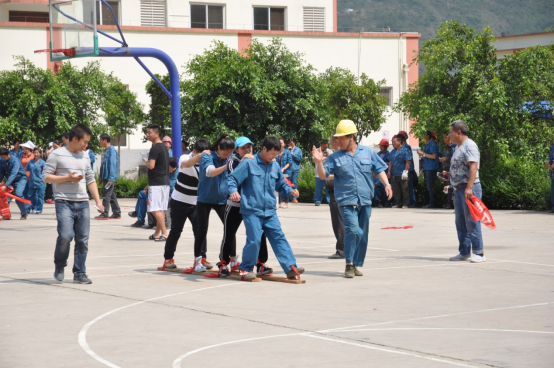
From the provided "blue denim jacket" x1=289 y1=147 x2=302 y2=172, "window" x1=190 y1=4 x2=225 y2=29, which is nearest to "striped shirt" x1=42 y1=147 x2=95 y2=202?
"blue denim jacket" x1=289 y1=147 x2=302 y2=172

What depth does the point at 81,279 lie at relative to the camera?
9711 millimetres

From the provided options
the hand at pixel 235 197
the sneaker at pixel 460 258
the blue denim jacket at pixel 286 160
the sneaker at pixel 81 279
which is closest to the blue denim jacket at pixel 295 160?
the blue denim jacket at pixel 286 160

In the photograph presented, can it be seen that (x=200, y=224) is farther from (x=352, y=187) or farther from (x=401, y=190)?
(x=401, y=190)

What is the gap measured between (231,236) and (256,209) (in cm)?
73

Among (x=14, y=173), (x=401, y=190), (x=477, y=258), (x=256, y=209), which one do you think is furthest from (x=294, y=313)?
(x=401, y=190)

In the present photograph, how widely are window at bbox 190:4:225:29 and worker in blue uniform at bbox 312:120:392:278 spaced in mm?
39806

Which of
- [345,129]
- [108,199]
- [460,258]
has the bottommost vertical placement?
[460,258]

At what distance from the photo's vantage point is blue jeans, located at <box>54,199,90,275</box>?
9625 mm

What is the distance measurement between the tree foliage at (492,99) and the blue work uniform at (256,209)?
40.2 ft

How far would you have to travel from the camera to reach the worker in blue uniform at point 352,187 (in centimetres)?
1003

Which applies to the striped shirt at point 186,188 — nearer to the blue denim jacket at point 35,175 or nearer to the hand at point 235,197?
the hand at point 235,197

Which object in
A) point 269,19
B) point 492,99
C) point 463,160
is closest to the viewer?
Answer: point 463,160

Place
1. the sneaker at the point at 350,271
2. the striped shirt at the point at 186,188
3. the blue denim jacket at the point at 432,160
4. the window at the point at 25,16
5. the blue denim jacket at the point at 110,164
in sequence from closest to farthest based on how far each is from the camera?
the sneaker at the point at 350,271, the striped shirt at the point at 186,188, the blue denim jacket at the point at 110,164, the blue denim jacket at the point at 432,160, the window at the point at 25,16

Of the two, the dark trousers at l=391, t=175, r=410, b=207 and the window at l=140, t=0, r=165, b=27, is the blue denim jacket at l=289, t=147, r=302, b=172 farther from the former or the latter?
the window at l=140, t=0, r=165, b=27
